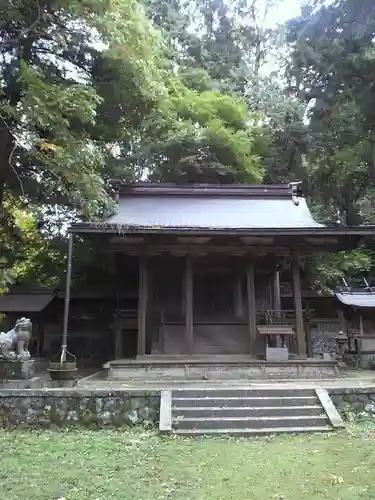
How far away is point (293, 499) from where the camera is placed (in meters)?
4.44

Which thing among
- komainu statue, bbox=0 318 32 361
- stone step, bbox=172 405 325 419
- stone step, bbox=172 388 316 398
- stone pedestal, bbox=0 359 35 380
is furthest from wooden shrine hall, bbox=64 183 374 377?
stone step, bbox=172 405 325 419

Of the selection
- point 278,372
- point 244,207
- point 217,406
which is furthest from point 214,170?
point 217,406

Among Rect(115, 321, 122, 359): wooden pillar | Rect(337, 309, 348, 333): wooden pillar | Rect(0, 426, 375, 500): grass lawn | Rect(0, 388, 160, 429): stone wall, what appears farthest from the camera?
Rect(337, 309, 348, 333): wooden pillar

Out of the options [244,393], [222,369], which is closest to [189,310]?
[222,369]

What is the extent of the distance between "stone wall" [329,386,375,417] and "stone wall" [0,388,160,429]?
299 centimetres

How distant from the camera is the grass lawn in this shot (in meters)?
4.62

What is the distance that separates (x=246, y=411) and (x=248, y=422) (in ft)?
1.08

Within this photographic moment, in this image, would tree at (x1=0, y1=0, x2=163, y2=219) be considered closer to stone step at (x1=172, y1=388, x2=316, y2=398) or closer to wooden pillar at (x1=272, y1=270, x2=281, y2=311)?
stone step at (x1=172, y1=388, x2=316, y2=398)

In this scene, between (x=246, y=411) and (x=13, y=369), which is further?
(x=13, y=369)

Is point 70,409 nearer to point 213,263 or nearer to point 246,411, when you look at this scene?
point 246,411

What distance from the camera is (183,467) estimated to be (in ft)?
17.6

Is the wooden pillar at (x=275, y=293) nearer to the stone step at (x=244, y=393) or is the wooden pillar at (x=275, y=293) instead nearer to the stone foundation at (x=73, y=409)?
the stone step at (x=244, y=393)

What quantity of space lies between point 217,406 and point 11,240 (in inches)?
397

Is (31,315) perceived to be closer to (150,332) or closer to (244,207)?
(150,332)
